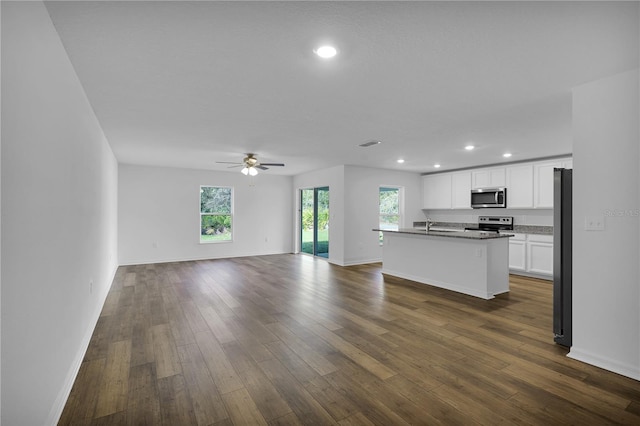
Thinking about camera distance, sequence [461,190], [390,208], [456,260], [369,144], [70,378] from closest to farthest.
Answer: [70,378], [456,260], [369,144], [461,190], [390,208]

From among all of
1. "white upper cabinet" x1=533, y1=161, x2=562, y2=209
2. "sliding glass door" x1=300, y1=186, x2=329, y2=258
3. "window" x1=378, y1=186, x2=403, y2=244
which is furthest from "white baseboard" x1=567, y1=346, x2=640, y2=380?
"sliding glass door" x1=300, y1=186, x2=329, y2=258

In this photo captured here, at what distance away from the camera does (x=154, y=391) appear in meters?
2.17

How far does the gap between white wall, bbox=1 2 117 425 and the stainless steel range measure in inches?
292

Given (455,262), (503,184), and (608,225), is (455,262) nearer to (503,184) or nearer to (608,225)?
(608,225)

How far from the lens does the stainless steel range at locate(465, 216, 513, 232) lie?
6.79 m

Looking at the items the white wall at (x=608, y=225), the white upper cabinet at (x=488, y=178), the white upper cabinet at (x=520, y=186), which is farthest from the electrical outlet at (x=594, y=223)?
the white upper cabinet at (x=488, y=178)

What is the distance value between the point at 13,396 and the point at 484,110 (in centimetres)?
412

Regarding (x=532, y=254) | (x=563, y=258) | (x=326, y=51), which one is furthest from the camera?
(x=532, y=254)

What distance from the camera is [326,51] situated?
2.09m

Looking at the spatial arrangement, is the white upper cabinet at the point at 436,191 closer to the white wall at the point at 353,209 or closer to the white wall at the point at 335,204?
the white wall at the point at 353,209

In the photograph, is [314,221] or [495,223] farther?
[314,221]

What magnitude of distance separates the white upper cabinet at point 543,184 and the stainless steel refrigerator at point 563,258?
11.8 ft

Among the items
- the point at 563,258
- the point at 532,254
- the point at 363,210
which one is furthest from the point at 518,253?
the point at 563,258

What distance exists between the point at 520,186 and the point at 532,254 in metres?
1.41
